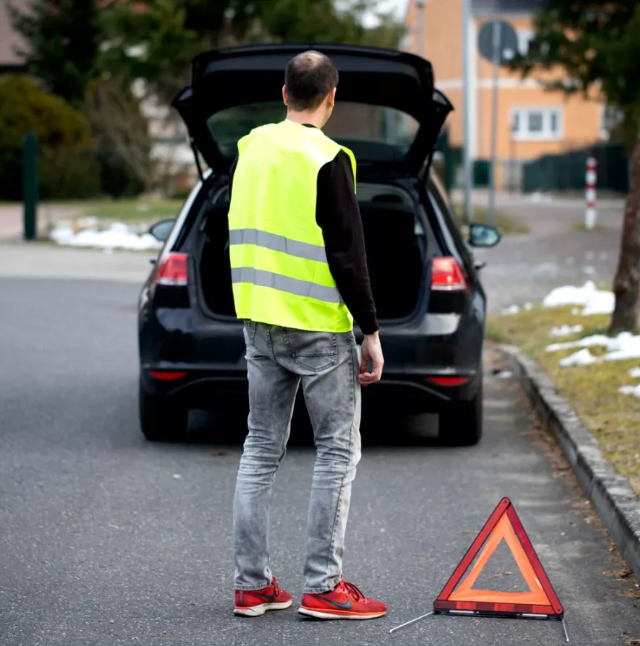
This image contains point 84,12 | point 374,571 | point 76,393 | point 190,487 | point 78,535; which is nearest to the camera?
point 374,571

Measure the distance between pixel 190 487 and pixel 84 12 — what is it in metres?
45.5

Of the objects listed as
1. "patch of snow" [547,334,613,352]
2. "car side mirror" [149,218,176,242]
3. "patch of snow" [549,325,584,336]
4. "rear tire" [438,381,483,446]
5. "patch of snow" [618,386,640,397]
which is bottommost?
"patch of snow" [549,325,584,336]

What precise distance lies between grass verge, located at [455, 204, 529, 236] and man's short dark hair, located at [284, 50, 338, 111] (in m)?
19.2

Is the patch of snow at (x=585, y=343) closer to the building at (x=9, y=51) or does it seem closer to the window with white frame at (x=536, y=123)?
the building at (x=9, y=51)

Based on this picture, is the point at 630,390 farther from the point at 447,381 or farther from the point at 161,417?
the point at 161,417

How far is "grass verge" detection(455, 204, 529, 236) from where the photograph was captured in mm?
24384

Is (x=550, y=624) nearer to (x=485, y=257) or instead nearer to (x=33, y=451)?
(x=33, y=451)

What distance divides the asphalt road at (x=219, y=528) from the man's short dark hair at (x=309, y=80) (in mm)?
1666

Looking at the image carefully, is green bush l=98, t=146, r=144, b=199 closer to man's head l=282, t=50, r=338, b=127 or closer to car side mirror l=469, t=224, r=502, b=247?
car side mirror l=469, t=224, r=502, b=247

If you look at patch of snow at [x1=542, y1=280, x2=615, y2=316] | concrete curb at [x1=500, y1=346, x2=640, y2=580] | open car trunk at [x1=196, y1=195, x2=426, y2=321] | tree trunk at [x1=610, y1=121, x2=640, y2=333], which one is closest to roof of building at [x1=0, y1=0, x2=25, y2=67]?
patch of snow at [x1=542, y1=280, x2=615, y2=316]

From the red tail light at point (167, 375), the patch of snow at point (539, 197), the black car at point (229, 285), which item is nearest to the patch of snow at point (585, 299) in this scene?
the black car at point (229, 285)

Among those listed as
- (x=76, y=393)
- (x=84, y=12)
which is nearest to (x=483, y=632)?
(x=76, y=393)

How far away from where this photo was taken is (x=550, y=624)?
470 centimetres

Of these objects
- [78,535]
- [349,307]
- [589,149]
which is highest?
[349,307]
